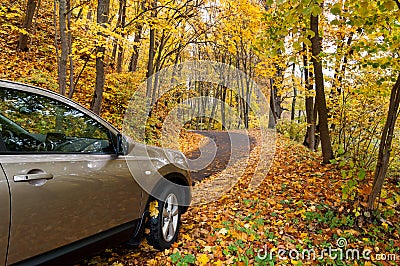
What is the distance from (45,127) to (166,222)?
196 cm

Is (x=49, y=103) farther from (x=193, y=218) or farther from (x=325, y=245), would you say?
(x=325, y=245)

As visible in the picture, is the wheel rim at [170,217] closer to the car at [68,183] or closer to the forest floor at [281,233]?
the car at [68,183]

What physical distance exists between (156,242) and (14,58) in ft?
39.6

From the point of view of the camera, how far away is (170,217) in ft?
13.1

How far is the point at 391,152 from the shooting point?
4406 millimetres

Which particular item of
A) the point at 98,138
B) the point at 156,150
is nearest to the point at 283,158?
the point at 156,150

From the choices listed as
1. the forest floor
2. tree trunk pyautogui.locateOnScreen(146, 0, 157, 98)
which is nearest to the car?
the forest floor

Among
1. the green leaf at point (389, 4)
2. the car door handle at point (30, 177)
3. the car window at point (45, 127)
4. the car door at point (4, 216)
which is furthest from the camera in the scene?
the green leaf at point (389, 4)

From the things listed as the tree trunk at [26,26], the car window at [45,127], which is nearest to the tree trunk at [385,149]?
the car window at [45,127]

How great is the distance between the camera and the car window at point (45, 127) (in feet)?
8.03

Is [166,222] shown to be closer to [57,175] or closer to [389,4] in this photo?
[57,175]

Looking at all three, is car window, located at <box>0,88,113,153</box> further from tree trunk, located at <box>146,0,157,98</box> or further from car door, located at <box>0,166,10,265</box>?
tree trunk, located at <box>146,0,157,98</box>

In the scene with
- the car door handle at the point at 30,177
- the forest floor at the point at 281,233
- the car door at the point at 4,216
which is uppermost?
the car door handle at the point at 30,177

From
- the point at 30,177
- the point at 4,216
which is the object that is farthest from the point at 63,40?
the point at 4,216
